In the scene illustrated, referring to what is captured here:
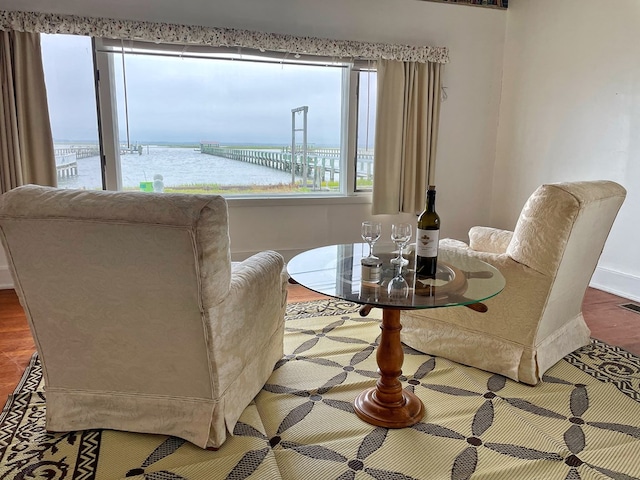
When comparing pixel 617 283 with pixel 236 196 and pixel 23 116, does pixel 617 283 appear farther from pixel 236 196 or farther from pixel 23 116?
pixel 23 116

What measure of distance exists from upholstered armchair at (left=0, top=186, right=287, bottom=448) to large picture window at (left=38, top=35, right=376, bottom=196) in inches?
93.0

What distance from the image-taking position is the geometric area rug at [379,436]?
5.23 ft

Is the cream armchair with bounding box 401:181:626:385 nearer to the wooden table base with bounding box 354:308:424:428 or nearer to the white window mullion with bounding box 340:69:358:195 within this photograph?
the wooden table base with bounding box 354:308:424:428

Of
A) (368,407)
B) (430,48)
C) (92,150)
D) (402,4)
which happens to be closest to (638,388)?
(368,407)

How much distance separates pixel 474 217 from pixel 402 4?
2153 millimetres

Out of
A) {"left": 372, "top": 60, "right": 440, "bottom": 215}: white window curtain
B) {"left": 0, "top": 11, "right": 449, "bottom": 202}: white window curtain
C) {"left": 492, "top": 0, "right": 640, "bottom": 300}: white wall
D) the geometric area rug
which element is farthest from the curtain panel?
{"left": 492, "top": 0, "right": 640, "bottom": 300}: white wall

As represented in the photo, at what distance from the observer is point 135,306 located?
157 cm

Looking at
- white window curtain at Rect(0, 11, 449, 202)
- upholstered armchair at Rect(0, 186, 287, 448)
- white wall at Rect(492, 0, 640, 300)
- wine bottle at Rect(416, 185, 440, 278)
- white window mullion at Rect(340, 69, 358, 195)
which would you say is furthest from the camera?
white window mullion at Rect(340, 69, 358, 195)

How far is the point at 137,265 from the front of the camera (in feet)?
4.92

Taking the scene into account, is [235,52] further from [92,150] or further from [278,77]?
[92,150]

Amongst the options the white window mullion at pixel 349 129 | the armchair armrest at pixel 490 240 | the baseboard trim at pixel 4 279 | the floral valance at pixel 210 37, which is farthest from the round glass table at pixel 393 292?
the baseboard trim at pixel 4 279

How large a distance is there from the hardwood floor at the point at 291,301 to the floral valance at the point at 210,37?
197cm

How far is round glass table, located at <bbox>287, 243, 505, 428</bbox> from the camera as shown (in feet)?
5.47

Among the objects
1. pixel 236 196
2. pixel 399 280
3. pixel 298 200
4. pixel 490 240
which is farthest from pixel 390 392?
pixel 236 196
